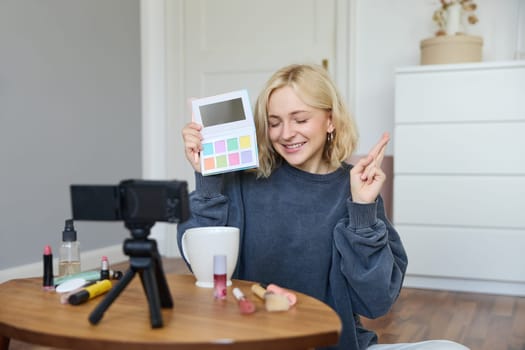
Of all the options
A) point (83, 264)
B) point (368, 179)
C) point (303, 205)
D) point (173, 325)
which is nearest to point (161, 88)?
point (83, 264)

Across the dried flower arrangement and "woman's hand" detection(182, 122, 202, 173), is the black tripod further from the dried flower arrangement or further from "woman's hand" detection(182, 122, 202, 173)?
the dried flower arrangement

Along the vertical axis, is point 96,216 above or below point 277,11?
below

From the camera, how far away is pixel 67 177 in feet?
9.17

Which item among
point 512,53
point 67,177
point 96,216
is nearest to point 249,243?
point 96,216

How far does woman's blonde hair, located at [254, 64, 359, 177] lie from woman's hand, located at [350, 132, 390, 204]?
220 millimetres

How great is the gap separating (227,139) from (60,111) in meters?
2.00

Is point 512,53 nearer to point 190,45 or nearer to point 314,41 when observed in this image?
point 314,41

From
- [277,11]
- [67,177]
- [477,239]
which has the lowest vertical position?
[477,239]

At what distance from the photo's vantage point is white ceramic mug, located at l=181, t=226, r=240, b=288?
2.75 feet

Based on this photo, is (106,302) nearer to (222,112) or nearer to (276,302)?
(276,302)

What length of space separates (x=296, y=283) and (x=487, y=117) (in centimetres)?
182

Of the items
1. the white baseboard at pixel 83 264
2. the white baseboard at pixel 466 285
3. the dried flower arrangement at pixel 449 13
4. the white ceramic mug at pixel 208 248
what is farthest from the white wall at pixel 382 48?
the white ceramic mug at pixel 208 248

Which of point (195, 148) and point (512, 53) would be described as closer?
point (195, 148)

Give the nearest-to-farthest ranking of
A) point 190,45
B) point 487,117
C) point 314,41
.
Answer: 1. point 487,117
2. point 314,41
3. point 190,45
